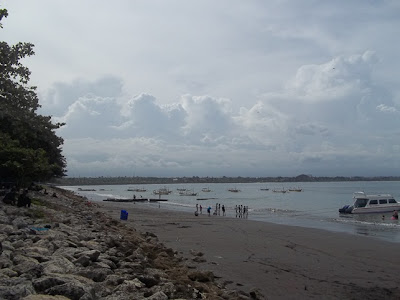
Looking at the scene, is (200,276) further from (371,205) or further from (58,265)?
(371,205)

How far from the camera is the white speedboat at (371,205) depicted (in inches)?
1817

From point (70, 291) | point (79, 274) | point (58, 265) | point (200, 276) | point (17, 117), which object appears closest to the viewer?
point (70, 291)

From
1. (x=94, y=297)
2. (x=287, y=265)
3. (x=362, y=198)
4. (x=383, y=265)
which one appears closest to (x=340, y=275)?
(x=287, y=265)

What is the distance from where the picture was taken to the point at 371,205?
4678cm

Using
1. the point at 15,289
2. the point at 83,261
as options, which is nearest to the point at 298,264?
the point at 83,261

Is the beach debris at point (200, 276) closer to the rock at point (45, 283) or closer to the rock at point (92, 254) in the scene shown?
the rock at point (92, 254)

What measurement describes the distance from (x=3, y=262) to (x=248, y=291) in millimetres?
5780

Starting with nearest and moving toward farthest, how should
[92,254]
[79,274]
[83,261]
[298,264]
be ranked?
[79,274] → [83,261] → [92,254] → [298,264]

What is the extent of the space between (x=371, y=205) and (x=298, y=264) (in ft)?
121

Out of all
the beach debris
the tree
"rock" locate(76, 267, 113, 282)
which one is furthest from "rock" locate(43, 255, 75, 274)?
the tree

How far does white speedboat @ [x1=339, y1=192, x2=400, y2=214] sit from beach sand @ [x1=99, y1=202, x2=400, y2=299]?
81.7ft

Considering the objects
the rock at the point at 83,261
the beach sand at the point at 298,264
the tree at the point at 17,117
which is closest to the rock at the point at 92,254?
the rock at the point at 83,261

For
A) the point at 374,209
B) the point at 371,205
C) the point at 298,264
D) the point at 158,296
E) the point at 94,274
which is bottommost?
the point at 374,209

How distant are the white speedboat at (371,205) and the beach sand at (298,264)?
24.9 meters
